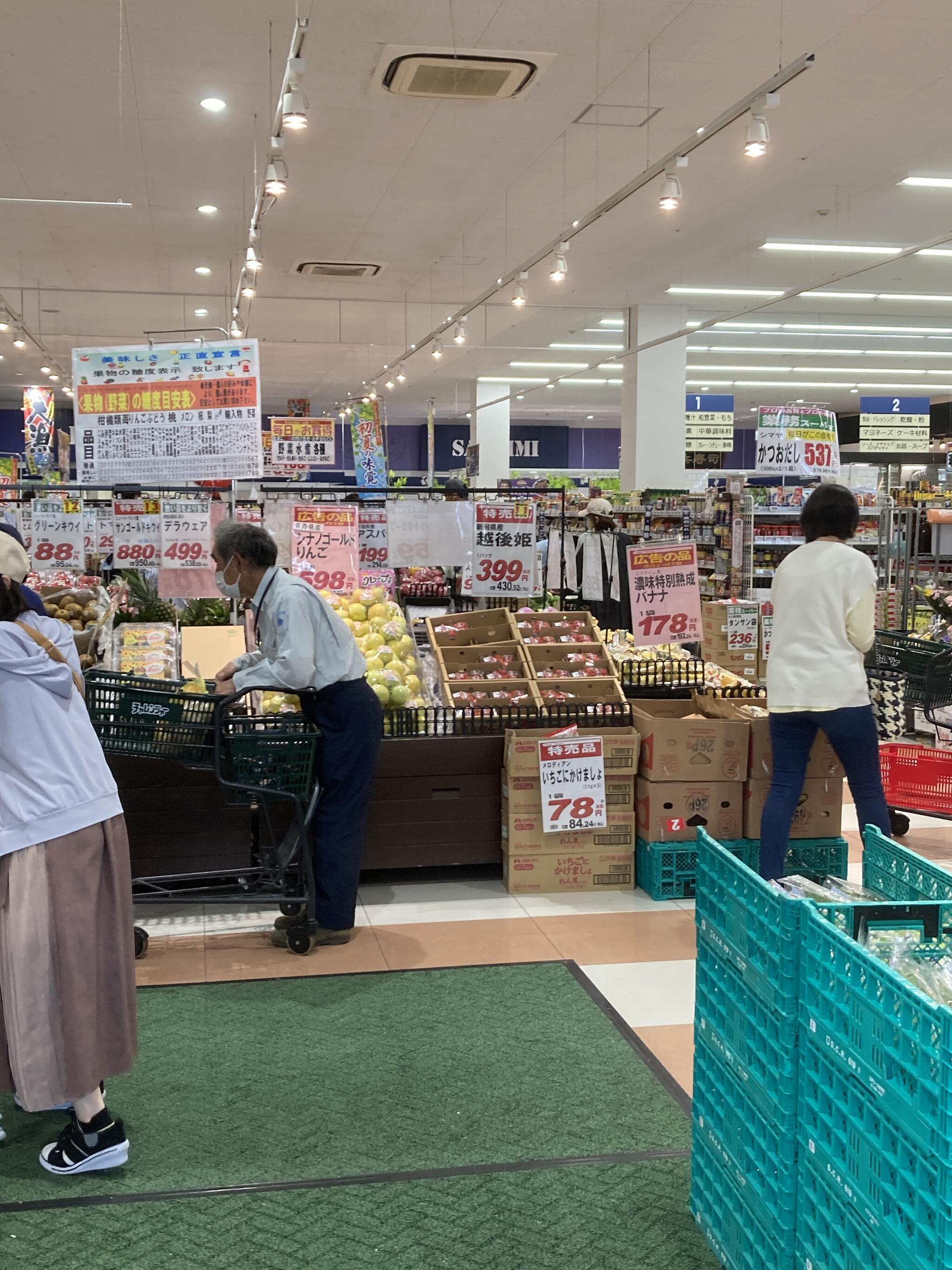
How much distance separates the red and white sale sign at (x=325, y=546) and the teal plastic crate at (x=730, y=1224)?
3.46 m

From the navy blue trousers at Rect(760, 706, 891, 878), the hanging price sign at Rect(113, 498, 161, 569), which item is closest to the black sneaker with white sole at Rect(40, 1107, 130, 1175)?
the navy blue trousers at Rect(760, 706, 891, 878)

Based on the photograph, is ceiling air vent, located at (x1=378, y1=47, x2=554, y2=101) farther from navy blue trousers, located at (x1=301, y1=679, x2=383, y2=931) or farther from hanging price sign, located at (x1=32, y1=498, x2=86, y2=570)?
navy blue trousers, located at (x1=301, y1=679, x2=383, y2=931)

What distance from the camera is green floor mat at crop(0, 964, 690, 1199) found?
9.39 feet

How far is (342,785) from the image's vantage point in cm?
431

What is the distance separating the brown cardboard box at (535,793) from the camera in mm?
4941

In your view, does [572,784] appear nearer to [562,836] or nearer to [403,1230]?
[562,836]

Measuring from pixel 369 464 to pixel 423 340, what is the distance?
3814 millimetres

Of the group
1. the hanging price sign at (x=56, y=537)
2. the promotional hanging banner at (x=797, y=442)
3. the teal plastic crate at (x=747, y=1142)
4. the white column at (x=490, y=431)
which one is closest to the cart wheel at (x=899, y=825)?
the teal plastic crate at (x=747, y=1142)

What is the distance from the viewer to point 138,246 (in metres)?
12.4

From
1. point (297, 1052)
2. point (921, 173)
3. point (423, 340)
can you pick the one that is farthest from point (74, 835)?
point (423, 340)

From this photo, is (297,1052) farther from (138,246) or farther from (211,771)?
(138,246)

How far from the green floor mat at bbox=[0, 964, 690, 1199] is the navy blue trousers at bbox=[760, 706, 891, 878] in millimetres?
1027

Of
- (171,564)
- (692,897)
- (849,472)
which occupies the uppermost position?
(849,472)

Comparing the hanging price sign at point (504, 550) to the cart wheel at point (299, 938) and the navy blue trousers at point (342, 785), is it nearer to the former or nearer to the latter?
the navy blue trousers at point (342, 785)
